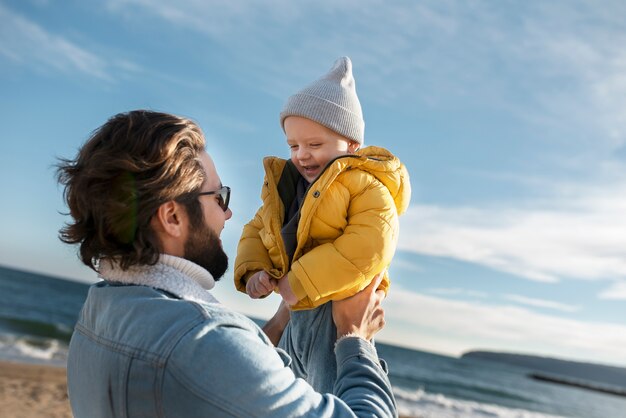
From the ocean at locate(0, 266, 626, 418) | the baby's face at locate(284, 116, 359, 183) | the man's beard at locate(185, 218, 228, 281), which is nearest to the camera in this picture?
the man's beard at locate(185, 218, 228, 281)

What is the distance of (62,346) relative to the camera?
59.5 ft

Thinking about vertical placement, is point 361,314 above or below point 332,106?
below

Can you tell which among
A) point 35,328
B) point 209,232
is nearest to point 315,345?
point 209,232

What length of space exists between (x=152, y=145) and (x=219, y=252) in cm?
35

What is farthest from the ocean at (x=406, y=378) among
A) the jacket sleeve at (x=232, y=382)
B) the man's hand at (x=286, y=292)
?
the jacket sleeve at (x=232, y=382)

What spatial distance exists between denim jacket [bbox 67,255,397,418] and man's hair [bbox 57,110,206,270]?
73 mm

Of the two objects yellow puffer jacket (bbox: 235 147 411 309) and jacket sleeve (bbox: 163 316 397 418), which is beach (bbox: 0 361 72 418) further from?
jacket sleeve (bbox: 163 316 397 418)

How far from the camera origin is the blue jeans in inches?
83.8

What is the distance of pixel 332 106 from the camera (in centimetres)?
256

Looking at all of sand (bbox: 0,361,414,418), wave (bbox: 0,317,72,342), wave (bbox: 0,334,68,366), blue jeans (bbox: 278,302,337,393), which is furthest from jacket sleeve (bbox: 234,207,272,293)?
wave (bbox: 0,317,72,342)

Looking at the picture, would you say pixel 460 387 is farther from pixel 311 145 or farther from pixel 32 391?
pixel 311 145

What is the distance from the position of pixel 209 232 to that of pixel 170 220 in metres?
0.13

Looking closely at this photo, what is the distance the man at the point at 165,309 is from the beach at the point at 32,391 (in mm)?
8392

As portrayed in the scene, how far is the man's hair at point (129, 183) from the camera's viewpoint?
1.66 meters
